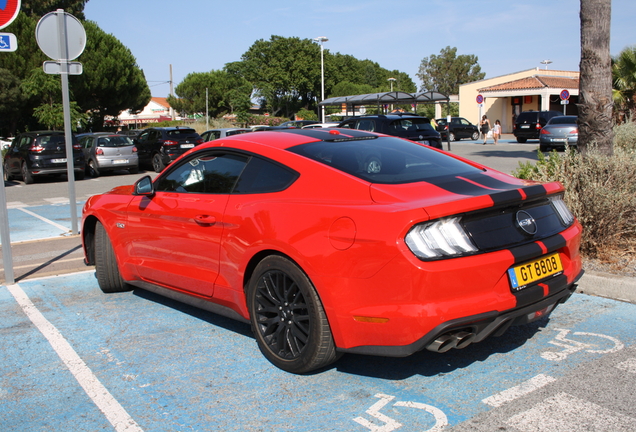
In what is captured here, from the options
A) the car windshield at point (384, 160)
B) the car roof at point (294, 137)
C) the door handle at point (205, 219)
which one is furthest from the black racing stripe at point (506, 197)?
the door handle at point (205, 219)

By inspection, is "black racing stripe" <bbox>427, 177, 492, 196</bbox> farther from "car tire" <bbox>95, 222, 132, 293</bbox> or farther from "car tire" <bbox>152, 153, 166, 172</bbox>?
"car tire" <bbox>152, 153, 166, 172</bbox>

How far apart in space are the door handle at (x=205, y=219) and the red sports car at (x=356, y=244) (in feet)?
0.04

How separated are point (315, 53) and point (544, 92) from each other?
48394 millimetres

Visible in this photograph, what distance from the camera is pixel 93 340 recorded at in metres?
4.46

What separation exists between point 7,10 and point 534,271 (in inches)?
222

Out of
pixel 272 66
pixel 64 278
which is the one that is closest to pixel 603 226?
pixel 64 278

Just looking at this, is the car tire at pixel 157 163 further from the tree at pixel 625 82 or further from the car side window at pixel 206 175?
the tree at pixel 625 82

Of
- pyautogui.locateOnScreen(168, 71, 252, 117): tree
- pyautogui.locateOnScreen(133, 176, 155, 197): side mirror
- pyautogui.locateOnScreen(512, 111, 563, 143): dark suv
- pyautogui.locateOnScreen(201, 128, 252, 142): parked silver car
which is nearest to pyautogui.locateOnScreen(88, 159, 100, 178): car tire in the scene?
pyautogui.locateOnScreen(201, 128, 252, 142): parked silver car

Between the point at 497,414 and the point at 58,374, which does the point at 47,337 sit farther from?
the point at 497,414

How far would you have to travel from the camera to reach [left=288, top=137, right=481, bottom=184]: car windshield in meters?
3.76

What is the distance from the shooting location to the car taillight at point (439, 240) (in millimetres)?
3086

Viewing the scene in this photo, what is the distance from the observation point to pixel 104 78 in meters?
44.0

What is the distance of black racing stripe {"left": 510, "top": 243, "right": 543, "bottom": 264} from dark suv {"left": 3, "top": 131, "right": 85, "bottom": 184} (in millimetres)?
17362

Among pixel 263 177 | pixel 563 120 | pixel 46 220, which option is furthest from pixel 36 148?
pixel 563 120
